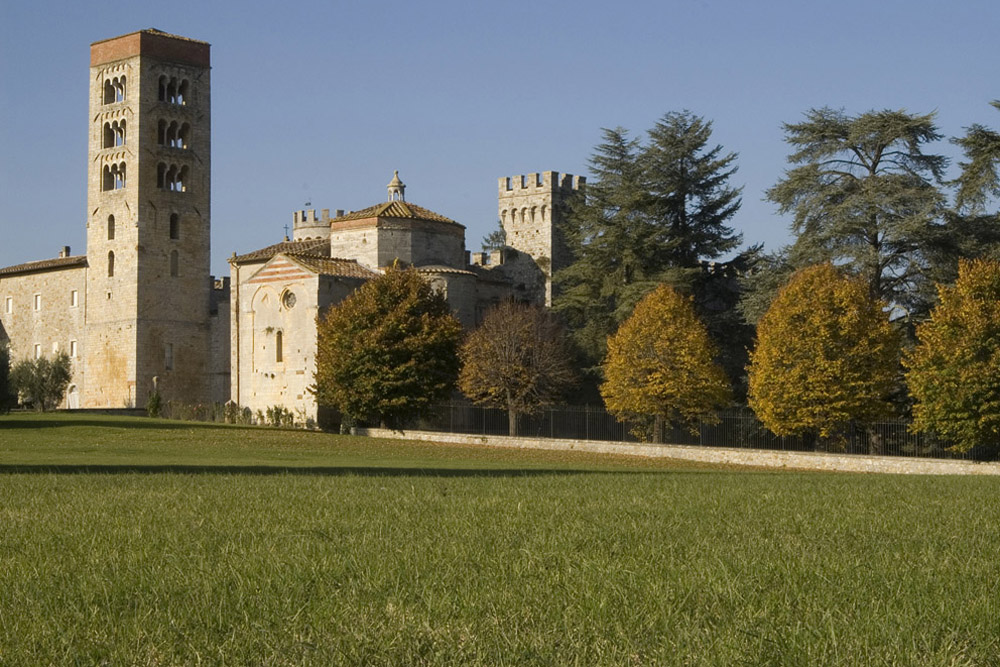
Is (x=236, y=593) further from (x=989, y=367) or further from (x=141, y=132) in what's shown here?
(x=141, y=132)

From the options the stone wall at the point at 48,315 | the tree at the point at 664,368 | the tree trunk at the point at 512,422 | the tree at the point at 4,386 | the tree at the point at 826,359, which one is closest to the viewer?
the tree at the point at 826,359

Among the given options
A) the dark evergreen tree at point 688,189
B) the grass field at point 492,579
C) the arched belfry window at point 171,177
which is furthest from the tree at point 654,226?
the grass field at point 492,579

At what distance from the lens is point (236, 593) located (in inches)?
283

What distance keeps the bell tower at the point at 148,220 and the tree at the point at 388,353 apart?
52.2 ft

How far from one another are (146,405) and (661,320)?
27289mm

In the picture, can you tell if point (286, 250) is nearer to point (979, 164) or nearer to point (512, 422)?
point (512, 422)

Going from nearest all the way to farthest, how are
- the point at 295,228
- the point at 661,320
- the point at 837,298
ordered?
the point at 837,298 → the point at 661,320 → the point at 295,228

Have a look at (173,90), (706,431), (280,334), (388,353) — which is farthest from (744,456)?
(173,90)

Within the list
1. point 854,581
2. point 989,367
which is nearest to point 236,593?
point 854,581

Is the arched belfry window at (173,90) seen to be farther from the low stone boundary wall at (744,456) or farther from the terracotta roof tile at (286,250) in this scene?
the low stone boundary wall at (744,456)

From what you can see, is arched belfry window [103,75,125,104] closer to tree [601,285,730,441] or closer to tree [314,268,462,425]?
tree [314,268,462,425]

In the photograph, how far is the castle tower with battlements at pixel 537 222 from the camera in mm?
67188

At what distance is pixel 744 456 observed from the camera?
125 feet

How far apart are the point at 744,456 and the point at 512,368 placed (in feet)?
41.6
